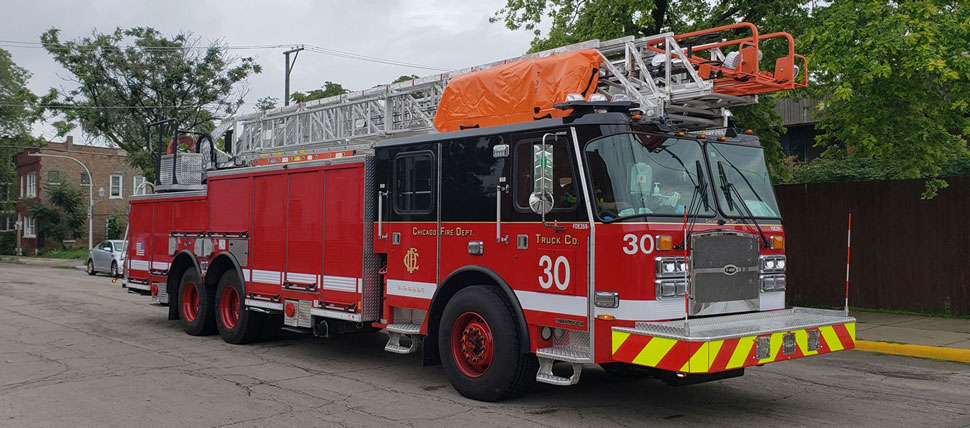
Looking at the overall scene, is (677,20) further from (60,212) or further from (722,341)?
(60,212)

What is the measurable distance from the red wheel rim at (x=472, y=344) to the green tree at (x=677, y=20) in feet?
27.9

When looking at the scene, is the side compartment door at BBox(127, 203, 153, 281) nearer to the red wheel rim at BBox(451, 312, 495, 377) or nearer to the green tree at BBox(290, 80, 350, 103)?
the red wheel rim at BBox(451, 312, 495, 377)

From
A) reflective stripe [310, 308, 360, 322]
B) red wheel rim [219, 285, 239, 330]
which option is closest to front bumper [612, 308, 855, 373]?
reflective stripe [310, 308, 360, 322]

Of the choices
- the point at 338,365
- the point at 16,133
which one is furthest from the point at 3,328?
the point at 16,133

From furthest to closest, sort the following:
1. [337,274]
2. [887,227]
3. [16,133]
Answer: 1. [16,133]
2. [887,227]
3. [337,274]

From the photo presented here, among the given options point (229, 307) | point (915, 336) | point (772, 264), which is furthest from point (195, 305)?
point (915, 336)

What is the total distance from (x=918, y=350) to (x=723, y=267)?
17.4ft

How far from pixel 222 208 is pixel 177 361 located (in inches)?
99.2

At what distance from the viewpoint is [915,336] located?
11398mm

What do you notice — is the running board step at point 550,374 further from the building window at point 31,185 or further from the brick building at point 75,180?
the building window at point 31,185

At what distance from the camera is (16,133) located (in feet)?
180

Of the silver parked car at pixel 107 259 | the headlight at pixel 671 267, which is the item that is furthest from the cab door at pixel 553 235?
the silver parked car at pixel 107 259

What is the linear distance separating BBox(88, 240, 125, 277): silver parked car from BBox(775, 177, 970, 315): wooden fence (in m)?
21.9

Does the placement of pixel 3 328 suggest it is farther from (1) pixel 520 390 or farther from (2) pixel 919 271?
(2) pixel 919 271
